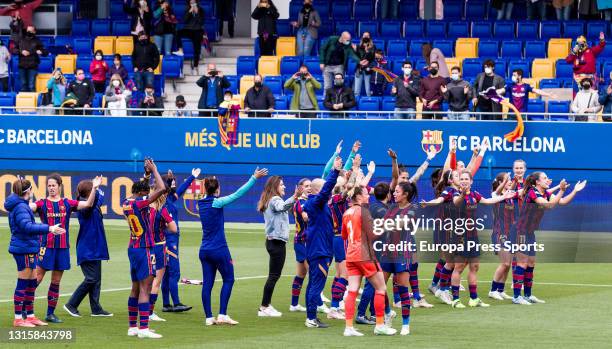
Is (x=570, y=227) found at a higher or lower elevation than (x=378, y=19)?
lower

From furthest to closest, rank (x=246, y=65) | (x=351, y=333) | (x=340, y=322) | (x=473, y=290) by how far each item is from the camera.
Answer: (x=246, y=65) < (x=473, y=290) < (x=340, y=322) < (x=351, y=333)

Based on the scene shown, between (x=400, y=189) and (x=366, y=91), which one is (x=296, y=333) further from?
(x=366, y=91)

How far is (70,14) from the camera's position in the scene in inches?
1526

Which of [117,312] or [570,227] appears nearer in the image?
[117,312]

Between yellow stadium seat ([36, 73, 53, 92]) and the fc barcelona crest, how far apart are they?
10.5m

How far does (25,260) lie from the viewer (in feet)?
51.6

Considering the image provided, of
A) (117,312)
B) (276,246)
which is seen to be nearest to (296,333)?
(276,246)

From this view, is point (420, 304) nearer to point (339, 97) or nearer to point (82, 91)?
point (339, 97)

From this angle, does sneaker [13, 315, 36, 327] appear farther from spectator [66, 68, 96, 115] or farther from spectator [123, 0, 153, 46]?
spectator [123, 0, 153, 46]

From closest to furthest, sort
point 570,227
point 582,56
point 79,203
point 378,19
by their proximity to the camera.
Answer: point 79,203
point 570,227
point 582,56
point 378,19

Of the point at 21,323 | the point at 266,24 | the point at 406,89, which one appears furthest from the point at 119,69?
the point at 21,323

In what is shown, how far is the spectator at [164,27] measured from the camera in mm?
34656

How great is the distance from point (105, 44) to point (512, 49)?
11.1 meters

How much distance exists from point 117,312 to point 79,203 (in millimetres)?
1731
